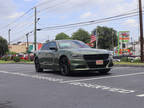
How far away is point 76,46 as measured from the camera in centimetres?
1008

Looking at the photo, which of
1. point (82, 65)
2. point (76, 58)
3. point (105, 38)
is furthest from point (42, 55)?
point (105, 38)

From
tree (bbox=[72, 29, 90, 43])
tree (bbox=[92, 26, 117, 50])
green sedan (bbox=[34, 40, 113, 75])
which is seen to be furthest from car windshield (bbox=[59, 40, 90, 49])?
tree (bbox=[72, 29, 90, 43])

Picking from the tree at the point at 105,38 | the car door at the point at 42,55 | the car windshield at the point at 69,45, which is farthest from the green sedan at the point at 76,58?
the tree at the point at 105,38

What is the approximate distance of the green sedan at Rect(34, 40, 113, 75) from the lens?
8.91 meters

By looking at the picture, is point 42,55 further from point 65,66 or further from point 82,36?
point 82,36

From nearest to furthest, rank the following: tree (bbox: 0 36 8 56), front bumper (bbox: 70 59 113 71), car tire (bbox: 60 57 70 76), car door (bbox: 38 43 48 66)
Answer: front bumper (bbox: 70 59 113 71) → car tire (bbox: 60 57 70 76) → car door (bbox: 38 43 48 66) → tree (bbox: 0 36 8 56)

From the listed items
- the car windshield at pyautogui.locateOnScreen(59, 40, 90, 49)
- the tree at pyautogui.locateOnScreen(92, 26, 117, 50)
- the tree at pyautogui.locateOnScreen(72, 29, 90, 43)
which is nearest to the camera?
the car windshield at pyautogui.locateOnScreen(59, 40, 90, 49)

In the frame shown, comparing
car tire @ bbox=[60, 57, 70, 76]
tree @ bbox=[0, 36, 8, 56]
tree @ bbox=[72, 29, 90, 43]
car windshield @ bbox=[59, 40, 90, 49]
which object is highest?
tree @ bbox=[72, 29, 90, 43]

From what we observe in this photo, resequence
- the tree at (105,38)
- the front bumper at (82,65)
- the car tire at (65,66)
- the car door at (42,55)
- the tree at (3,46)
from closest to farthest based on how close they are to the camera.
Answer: the front bumper at (82,65) → the car tire at (65,66) → the car door at (42,55) → the tree at (3,46) → the tree at (105,38)

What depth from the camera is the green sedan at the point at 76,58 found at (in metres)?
8.91

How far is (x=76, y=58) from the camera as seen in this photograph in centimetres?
895

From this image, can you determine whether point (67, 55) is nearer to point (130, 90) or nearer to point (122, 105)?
point (130, 90)

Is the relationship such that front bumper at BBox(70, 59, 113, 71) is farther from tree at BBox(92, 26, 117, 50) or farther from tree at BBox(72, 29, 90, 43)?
tree at BBox(72, 29, 90, 43)

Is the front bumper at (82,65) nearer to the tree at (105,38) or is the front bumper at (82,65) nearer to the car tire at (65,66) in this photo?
the car tire at (65,66)
